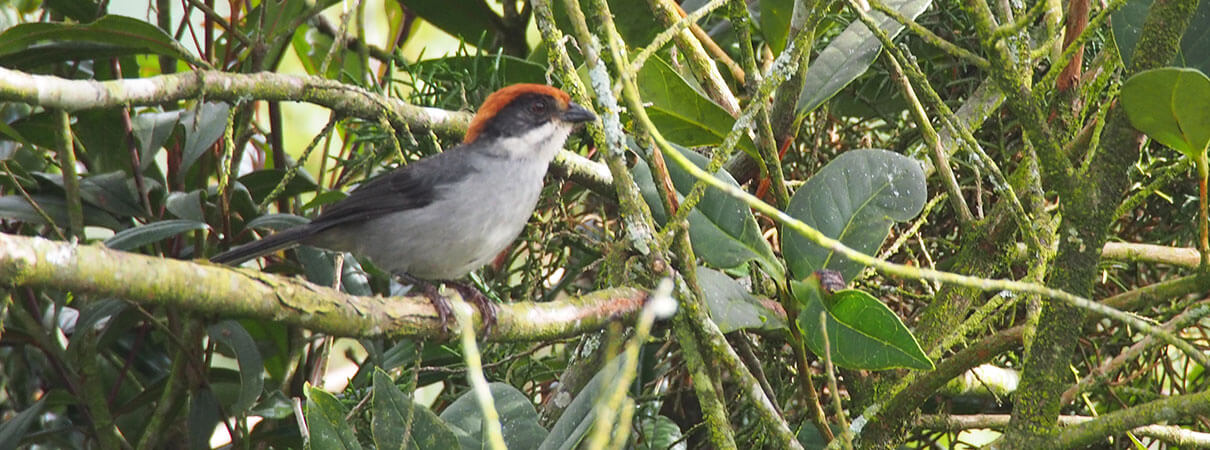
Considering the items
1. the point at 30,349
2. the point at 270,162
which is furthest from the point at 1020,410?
the point at 30,349

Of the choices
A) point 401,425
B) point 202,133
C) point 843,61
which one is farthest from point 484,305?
point 202,133

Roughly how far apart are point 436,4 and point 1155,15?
2.42 m

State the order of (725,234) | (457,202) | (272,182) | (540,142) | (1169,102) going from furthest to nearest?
(272,182), (457,202), (540,142), (725,234), (1169,102)

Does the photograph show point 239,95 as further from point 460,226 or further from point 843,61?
point 843,61

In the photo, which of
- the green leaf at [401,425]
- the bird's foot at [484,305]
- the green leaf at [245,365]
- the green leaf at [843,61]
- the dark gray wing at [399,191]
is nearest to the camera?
the green leaf at [401,425]

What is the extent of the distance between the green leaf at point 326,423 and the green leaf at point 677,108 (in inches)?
37.2

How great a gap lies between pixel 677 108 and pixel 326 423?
1019mm

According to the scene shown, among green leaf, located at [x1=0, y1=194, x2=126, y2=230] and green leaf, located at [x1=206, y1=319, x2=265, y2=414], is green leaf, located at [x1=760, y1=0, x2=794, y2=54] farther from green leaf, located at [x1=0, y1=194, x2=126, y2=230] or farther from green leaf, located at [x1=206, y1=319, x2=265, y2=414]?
green leaf, located at [x1=0, y1=194, x2=126, y2=230]

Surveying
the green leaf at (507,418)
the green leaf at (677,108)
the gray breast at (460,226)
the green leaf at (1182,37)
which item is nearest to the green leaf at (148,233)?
the gray breast at (460,226)

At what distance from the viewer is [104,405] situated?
9.86 ft

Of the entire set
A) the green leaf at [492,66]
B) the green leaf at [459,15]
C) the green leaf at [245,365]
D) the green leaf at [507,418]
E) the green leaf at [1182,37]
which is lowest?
the green leaf at [245,365]

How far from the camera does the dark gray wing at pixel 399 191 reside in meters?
3.13

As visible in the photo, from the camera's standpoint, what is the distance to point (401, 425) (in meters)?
1.96

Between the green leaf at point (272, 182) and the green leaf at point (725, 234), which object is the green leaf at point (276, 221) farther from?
the green leaf at point (725, 234)
